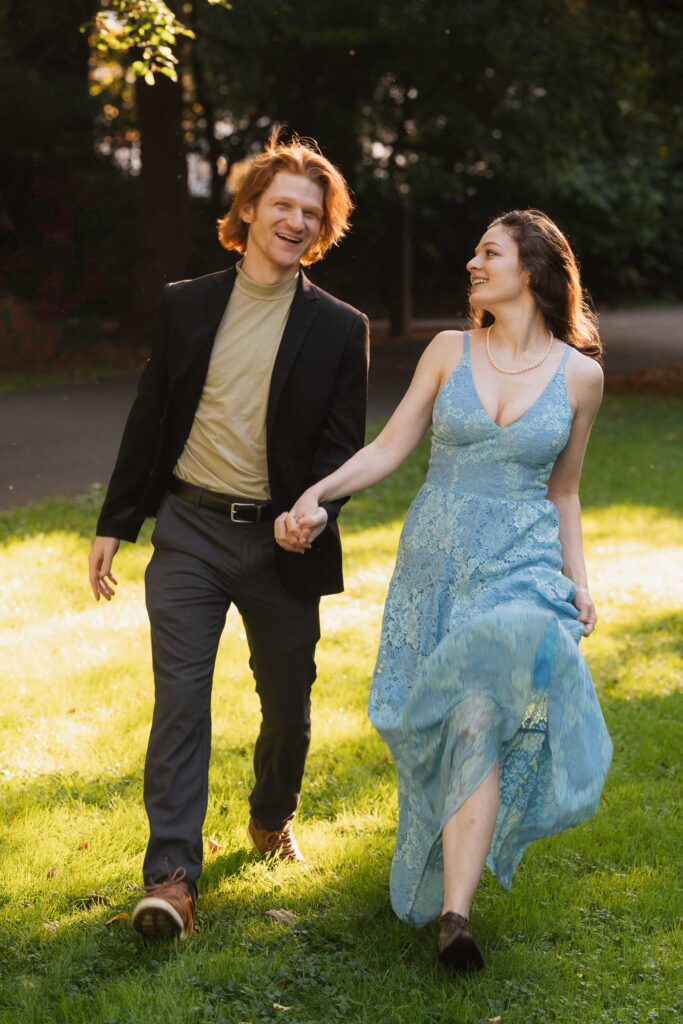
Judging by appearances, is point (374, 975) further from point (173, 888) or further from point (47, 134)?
point (47, 134)

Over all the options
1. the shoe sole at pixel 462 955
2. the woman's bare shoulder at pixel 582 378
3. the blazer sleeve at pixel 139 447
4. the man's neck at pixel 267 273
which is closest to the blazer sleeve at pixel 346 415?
the man's neck at pixel 267 273

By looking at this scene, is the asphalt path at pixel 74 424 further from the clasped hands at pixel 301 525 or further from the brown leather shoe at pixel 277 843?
the clasped hands at pixel 301 525

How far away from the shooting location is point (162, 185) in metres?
19.0

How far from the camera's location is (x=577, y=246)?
33719mm

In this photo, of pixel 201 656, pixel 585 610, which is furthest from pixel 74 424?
pixel 585 610

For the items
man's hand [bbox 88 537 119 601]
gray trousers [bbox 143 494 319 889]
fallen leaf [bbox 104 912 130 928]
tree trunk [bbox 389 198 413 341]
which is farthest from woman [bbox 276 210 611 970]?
tree trunk [bbox 389 198 413 341]

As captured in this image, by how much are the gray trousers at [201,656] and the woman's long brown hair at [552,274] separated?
109cm

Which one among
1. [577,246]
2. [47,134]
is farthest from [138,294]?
[577,246]

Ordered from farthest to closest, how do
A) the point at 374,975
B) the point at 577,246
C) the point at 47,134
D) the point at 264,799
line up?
the point at 577,246 < the point at 47,134 < the point at 264,799 < the point at 374,975

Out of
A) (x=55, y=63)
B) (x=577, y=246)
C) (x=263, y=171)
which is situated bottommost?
(x=577, y=246)

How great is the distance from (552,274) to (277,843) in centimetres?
209

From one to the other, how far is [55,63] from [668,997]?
19271 mm

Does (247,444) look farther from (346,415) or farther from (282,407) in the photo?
(346,415)

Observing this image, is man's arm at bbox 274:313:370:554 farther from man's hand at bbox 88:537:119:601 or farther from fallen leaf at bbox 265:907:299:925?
fallen leaf at bbox 265:907:299:925
